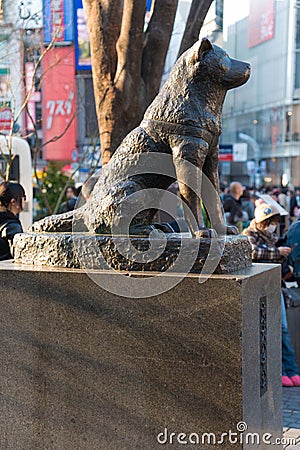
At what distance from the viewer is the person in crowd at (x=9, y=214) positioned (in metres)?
5.37

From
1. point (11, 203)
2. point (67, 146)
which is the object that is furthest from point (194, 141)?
point (67, 146)

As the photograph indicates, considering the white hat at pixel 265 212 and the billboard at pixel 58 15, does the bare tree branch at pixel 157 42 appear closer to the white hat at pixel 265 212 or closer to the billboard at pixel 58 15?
the white hat at pixel 265 212

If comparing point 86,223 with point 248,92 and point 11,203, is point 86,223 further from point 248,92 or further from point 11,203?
point 248,92

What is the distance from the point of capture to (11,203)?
562cm

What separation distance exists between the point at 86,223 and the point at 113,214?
0.22 metres

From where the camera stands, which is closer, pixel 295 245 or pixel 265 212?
pixel 265 212

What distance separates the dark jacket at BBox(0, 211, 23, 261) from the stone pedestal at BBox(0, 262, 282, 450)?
1.68 m

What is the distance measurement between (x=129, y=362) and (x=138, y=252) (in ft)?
1.82

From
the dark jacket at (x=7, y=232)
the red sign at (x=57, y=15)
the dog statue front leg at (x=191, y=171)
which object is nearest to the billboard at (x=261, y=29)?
the red sign at (x=57, y=15)

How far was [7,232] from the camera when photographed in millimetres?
5352

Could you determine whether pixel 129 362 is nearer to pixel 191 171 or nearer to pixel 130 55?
pixel 191 171

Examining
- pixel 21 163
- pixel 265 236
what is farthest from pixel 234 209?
pixel 265 236

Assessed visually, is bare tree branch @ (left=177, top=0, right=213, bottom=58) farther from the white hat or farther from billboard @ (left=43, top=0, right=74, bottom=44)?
the white hat

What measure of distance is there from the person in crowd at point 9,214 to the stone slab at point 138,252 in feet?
5.33
